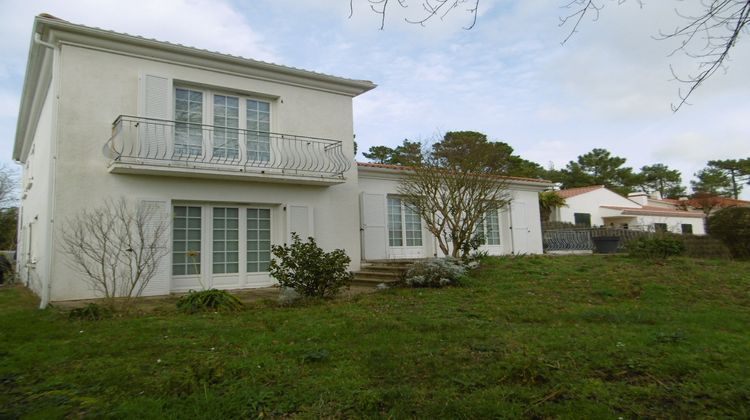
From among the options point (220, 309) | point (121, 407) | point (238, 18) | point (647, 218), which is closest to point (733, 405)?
point (121, 407)

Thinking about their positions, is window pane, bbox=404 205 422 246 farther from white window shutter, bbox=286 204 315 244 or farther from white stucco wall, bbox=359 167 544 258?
white window shutter, bbox=286 204 315 244

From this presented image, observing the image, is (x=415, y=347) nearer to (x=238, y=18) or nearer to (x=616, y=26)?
(x=616, y=26)

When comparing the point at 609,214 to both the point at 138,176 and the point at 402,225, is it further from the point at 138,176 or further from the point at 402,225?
the point at 138,176

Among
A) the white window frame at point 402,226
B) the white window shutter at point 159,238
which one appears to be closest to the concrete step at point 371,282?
the white window frame at point 402,226

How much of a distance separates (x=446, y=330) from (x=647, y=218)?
1170 inches

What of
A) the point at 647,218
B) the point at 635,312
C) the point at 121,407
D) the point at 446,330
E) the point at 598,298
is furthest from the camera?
the point at 647,218

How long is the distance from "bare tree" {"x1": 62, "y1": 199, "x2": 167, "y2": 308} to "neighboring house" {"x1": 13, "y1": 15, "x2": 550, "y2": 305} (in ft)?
0.56

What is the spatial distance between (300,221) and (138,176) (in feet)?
11.4

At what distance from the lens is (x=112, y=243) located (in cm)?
837

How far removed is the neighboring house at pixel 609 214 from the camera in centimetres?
2808

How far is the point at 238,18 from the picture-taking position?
6.27 m

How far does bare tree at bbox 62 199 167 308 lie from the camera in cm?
811

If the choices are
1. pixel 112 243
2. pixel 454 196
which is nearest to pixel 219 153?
pixel 112 243

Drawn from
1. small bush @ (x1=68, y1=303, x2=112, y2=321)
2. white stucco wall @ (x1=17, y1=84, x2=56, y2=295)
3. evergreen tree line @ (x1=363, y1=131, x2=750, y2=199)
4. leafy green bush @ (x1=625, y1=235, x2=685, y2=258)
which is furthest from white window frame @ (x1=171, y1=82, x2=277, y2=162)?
evergreen tree line @ (x1=363, y1=131, x2=750, y2=199)
